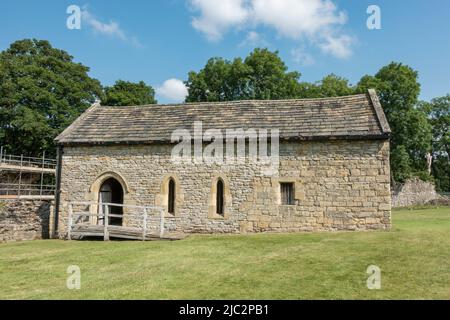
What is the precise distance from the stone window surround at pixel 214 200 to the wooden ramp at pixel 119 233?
1.44m

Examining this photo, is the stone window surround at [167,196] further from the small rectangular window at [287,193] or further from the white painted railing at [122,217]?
the small rectangular window at [287,193]

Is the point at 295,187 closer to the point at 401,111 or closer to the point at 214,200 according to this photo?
the point at 214,200

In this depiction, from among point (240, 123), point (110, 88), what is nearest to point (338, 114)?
point (240, 123)

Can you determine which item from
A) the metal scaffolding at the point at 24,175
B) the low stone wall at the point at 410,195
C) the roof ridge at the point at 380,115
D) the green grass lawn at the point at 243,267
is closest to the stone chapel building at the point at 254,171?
the roof ridge at the point at 380,115

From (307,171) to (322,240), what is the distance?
10.1ft

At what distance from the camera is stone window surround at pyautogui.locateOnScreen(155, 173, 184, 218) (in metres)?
14.1

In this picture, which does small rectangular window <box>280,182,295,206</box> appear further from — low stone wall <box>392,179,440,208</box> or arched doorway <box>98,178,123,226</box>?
low stone wall <box>392,179,440,208</box>

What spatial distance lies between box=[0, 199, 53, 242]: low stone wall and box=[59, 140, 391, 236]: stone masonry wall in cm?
88

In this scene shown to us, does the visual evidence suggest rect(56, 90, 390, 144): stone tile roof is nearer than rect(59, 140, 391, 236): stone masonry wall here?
No

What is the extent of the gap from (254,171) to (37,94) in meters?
29.6

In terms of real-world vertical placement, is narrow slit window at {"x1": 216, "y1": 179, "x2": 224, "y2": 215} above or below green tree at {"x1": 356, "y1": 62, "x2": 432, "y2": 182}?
below

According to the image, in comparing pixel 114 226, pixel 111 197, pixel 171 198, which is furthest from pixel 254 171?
pixel 111 197

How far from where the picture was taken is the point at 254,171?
13.7m

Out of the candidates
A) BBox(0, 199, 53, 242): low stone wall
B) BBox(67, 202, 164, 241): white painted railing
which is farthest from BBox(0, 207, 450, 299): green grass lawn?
BBox(0, 199, 53, 242): low stone wall
